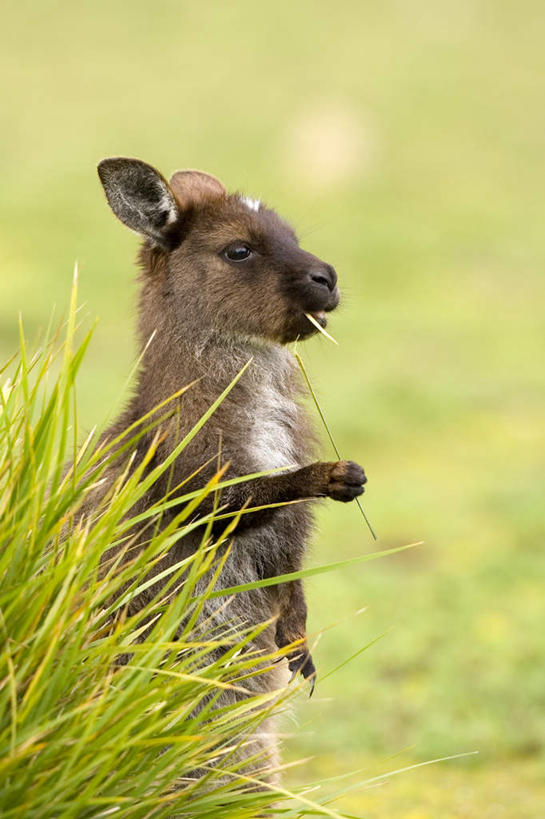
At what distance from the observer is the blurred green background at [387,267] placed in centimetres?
740

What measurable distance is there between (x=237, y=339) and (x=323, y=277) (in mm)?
361

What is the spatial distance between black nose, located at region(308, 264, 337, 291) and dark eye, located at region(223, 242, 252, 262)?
268 mm

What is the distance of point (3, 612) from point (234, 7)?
28.4 metres

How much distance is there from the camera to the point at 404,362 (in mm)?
16984

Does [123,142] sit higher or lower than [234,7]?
lower

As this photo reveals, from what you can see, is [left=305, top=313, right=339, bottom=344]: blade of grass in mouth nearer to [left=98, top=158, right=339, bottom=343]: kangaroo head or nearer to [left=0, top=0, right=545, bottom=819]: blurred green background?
[left=98, top=158, right=339, bottom=343]: kangaroo head

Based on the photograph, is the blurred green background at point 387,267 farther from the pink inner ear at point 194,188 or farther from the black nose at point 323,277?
the pink inner ear at point 194,188

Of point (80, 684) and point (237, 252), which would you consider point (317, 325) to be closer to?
point (237, 252)

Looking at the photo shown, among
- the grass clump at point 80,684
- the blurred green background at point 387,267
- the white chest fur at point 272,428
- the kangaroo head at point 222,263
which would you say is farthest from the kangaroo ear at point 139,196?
the grass clump at point 80,684

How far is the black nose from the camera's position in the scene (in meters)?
4.00

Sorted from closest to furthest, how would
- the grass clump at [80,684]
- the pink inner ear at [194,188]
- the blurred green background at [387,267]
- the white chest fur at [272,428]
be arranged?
the grass clump at [80,684] → the white chest fur at [272,428] → the pink inner ear at [194,188] → the blurred green background at [387,267]

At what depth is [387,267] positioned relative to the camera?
2152cm

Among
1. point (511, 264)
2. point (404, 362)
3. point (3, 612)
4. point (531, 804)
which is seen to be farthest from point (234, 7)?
point (3, 612)

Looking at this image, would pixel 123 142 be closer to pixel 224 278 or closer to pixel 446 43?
pixel 446 43
